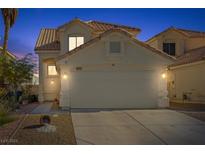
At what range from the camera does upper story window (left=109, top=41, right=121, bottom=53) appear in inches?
668

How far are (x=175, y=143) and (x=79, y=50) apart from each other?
9591mm

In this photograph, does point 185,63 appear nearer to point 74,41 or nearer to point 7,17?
point 74,41

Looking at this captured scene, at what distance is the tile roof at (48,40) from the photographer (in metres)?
22.7

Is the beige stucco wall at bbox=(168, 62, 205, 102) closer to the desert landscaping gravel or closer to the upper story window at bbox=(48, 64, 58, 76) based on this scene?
the upper story window at bbox=(48, 64, 58, 76)

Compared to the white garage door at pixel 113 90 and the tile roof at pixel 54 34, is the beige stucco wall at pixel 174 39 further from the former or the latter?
the white garage door at pixel 113 90

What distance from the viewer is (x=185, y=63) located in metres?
19.9

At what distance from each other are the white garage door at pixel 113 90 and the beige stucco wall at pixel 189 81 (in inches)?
143

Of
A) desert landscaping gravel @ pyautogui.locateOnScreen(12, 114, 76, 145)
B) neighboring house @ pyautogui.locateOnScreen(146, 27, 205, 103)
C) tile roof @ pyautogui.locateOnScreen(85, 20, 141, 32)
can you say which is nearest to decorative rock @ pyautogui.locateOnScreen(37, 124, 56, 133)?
desert landscaping gravel @ pyautogui.locateOnScreen(12, 114, 76, 145)

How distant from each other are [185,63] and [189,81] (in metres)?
1.34

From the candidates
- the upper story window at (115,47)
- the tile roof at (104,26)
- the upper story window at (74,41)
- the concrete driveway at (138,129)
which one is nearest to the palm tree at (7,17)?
the upper story window at (74,41)

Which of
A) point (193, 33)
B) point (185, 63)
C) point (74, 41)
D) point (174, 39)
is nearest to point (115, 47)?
point (185, 63)

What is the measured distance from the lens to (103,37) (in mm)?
16812
